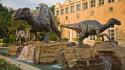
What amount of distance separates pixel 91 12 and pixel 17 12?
27.2 metres

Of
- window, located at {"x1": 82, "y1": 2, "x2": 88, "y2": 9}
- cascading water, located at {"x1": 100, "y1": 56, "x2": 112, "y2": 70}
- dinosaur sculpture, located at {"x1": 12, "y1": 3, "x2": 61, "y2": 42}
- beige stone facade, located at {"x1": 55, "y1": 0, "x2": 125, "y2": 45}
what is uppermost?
window, located at {"x1": 82, "y1": 2, "x2": 88, "y2": 9}

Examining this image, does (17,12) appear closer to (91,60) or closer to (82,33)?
(82,33)

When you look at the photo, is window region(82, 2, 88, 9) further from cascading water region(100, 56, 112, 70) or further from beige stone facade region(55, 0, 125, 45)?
cascading water region(100, 56, 112, 70)

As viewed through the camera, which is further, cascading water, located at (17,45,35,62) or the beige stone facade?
the beige stone facade

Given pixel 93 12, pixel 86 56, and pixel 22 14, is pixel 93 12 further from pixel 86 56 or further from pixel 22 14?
pixel 86 56

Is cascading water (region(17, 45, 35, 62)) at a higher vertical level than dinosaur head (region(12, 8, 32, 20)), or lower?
lower

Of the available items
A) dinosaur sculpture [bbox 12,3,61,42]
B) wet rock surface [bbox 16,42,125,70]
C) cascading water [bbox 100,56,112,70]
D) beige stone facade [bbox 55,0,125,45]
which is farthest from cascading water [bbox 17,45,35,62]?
beige stone facade [bbox 55,0,125,45]

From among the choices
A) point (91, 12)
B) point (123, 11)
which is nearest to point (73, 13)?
point (91, 12)

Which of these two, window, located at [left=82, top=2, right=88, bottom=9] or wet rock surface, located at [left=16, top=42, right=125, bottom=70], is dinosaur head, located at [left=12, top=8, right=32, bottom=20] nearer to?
wet rock surface, located at [left=16, top=42, right=125, bottom=70]

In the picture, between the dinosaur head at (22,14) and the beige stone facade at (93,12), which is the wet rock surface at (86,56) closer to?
the dinosaur head at (22,14)

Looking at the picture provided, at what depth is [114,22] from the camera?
16969 millimetres

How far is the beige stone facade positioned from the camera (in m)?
39.2

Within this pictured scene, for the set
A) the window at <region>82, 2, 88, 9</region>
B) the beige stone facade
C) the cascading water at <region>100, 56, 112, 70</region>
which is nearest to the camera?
the cascading water at <region>100, 56, 112, 70</region>

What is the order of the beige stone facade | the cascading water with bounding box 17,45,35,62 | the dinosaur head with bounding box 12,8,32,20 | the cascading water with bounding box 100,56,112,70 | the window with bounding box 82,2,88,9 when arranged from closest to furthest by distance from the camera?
the cascading water with bounding box 100,56,112,70 < the cascading water with bounding box 17,45,35,62 < the dinosaur head with bounding box 12,8,32,20 < the beige stone facade < the window with bounding box 82,2,88,9
